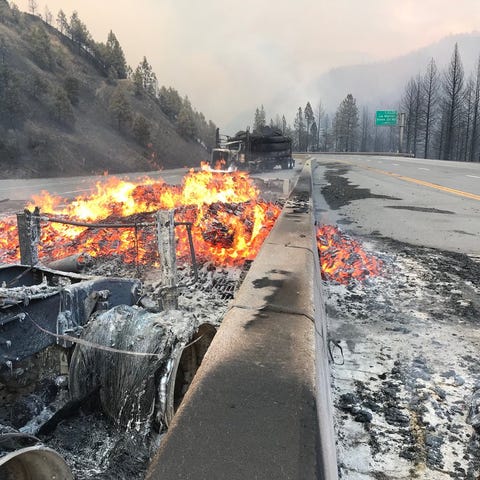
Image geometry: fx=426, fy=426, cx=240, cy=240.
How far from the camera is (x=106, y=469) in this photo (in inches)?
116

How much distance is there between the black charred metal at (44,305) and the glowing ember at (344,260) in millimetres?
3277

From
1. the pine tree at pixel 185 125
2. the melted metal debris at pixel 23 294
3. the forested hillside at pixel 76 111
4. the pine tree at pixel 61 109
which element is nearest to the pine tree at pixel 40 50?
the forested hillside at pixel 76 111

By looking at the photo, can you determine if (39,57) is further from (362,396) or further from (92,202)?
(362,396)

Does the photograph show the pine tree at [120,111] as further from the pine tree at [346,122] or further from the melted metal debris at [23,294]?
the pine tree at [346,122]

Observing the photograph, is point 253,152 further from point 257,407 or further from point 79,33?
point 79,33

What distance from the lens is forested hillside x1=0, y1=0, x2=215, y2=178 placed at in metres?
36.2

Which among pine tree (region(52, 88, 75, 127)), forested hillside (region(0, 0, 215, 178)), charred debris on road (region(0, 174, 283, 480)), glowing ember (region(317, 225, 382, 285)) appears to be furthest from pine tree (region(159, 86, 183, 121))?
charred debris on road (region(0, 174, 283, 480))

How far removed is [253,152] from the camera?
3038 cm

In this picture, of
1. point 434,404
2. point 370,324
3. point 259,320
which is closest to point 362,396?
point 434,404

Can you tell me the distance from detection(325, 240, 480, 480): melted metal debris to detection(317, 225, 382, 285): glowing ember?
1.10ft

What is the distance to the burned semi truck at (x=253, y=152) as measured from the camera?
28.1 metres

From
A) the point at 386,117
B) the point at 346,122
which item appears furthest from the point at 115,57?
the point at 346,122

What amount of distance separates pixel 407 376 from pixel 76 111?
53.6m

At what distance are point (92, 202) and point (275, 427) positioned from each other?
398 inches
